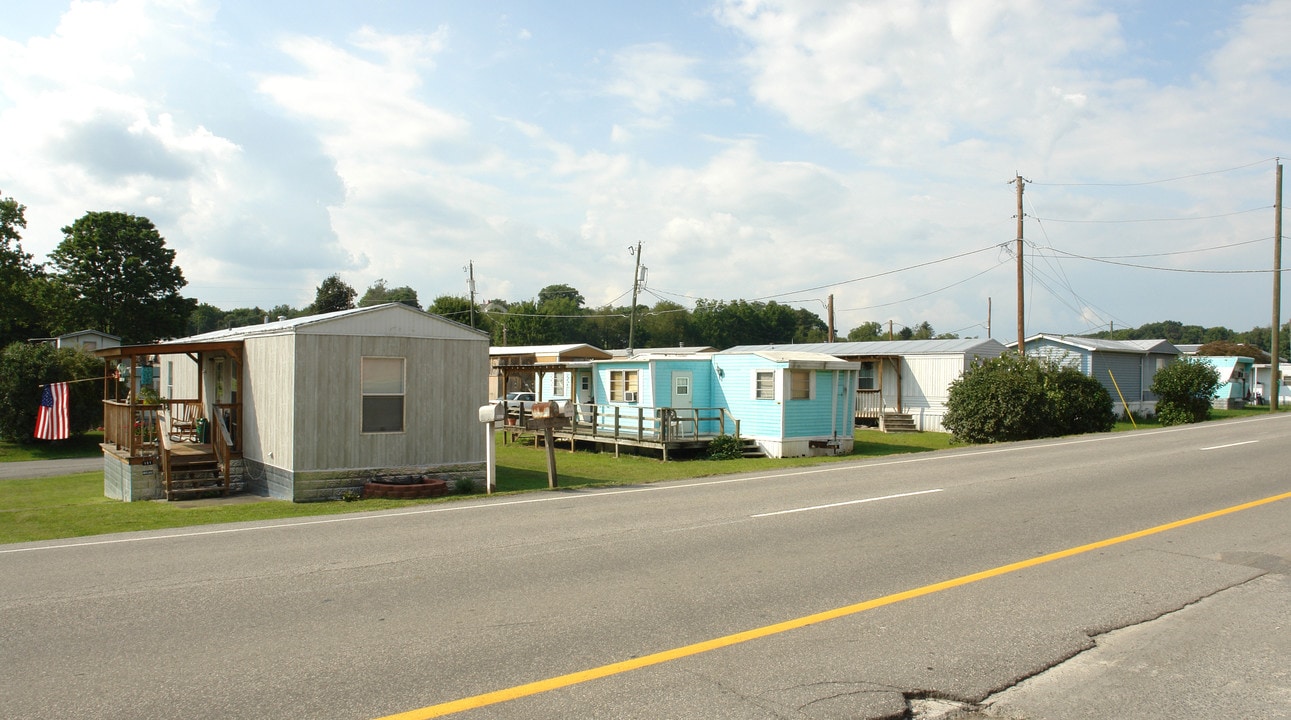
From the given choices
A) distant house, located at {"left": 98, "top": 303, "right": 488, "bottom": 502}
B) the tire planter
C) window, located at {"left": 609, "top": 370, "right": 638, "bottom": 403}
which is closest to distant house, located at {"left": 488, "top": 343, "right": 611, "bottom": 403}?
window, located at {"left": 609, "top": 370, "right": 638, "bottom": 403}

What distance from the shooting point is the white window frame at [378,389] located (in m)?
16.6

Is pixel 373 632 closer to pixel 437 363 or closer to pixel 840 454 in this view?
pixel 437 363

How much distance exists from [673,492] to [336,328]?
23.9 ft

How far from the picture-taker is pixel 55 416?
85.3 feet

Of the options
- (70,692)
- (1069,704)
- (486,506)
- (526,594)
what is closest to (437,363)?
(486,506)

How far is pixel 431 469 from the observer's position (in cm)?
1720

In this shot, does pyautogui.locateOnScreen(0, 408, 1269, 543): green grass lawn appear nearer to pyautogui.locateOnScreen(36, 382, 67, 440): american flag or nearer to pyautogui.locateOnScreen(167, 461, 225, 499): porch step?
pyautogui.locateOnScreen(167, 461, 225, 499): porch step

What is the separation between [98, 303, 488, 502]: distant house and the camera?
52.5 ft

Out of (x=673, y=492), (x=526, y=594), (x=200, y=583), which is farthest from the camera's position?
(x=673, y=492)

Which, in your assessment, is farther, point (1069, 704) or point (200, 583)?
point (200, 583)

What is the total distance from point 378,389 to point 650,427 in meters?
10.9

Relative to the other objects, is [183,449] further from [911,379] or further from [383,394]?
[911,379]

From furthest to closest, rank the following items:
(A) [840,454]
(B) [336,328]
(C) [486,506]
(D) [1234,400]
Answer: (D) [1234,400]
(A) [840,454]
(B) [336,328]
(C) [486,506]

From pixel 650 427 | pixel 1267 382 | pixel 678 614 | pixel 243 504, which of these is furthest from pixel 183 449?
pixel 1267 382
